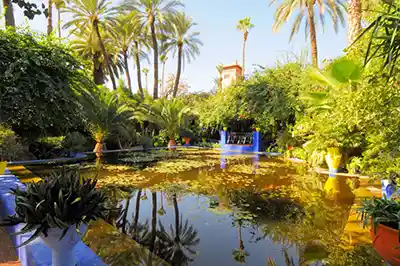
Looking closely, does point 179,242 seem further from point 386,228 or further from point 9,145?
point 9,145

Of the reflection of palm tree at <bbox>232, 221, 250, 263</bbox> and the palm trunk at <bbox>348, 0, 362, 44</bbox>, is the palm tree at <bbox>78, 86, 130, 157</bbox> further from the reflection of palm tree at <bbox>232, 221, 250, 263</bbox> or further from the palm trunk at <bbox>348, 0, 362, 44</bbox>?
the reflection of palm tree at <bbox>232, 221, 250, 263</bbox>

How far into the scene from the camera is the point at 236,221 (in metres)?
4.66

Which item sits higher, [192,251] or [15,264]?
[15,264]

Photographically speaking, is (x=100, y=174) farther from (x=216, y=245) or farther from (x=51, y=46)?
(x=216, y=245)

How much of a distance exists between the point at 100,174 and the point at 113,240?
207 inches

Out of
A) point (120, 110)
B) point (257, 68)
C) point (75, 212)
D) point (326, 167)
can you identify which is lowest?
point (326, 167)

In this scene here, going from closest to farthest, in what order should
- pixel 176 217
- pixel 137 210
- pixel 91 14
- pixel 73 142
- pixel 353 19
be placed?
1. pixel 176 217
2. pixel 137 210
3. pixel 353 19
4. pixel 73 142
5. pixel 91 14

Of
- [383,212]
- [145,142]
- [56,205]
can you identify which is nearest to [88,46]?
[145,142]

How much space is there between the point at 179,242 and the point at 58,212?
7.01 feet

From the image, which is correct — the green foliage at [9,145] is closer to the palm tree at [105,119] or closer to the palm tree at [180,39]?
the palm tree at [105,119]

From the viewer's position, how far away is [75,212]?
214 cm

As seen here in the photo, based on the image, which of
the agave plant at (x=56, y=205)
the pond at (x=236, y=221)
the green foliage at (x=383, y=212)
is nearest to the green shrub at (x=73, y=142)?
the pond at (x=236, y=221)

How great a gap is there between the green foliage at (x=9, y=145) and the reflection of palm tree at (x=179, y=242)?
773 cm

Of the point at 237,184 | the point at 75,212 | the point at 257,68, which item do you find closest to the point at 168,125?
the point at 257,68
